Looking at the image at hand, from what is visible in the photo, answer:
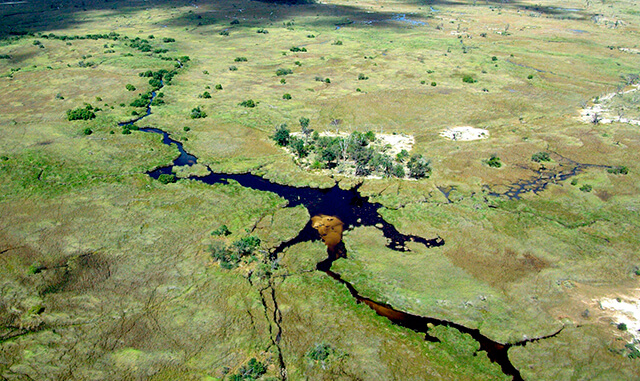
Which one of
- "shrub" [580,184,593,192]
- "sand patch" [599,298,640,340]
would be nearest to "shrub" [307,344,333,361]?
"sand patch" [599,298,640,340]

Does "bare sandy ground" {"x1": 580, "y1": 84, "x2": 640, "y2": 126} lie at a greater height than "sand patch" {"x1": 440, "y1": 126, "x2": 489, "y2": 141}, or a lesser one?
greater

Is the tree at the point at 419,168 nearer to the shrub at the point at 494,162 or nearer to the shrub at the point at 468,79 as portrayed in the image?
the shrub at the point at 494,162

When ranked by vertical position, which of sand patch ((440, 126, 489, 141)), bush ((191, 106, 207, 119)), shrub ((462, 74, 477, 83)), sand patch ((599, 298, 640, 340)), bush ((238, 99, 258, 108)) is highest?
shrub ((462, 74, 477, 83))

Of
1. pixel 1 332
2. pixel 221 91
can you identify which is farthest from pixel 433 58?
pixel 1 332


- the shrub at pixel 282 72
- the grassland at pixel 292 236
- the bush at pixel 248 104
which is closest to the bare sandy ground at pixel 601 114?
the grassland at pixel 292 236

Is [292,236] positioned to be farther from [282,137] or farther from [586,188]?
[586,188]

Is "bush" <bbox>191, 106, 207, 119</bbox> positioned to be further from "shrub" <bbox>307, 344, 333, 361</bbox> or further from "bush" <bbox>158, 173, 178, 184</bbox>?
"shrub" <bbox>307, 344, 333, 361</bbox>
